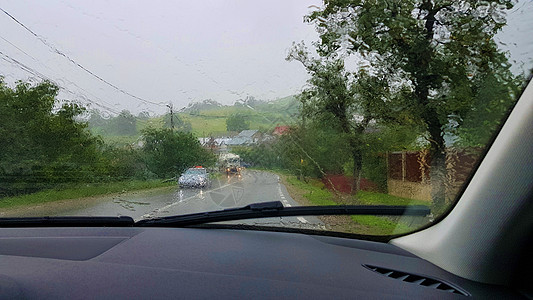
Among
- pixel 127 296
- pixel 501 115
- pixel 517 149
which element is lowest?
pixel 127 296

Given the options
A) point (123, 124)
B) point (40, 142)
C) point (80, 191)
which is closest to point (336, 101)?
point (123, 124)

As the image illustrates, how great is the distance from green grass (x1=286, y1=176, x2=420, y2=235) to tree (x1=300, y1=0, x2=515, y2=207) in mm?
379

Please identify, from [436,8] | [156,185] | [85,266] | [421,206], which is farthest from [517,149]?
[156,185]

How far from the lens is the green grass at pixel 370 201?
10.8 ft

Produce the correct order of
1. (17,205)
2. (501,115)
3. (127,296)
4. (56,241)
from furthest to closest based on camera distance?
(17,205)
(56,241)
(501,115)
(127,296)

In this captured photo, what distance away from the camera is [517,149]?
200cm

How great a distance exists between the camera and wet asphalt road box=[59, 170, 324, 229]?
3.69m

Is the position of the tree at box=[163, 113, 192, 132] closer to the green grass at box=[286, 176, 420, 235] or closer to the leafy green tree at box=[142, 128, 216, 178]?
the leafy green tree at box=[142, 128, 216, 178]

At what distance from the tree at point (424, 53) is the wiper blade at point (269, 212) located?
46 cm

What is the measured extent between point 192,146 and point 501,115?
3034 mm

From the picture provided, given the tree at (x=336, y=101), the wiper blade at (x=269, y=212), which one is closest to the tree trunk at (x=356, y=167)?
the tree at (x=336, y=101)

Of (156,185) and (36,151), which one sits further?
(156,185)

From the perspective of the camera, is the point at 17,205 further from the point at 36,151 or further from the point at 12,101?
the point at 12,101

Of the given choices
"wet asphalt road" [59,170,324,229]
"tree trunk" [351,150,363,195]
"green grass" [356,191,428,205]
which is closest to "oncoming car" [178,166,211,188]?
"wet asphalt road" [59,170,324,229]
